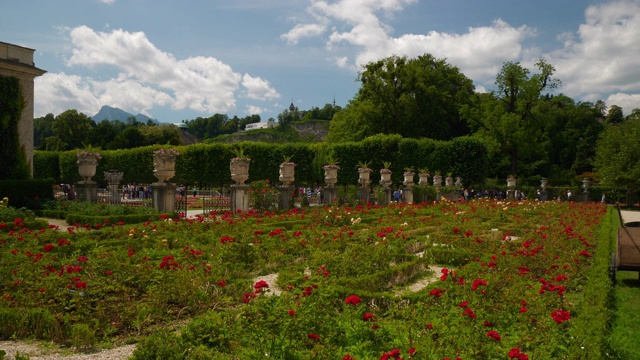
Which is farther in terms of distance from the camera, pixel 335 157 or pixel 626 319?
pixel 335 157

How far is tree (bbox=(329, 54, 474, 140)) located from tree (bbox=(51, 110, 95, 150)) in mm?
35073

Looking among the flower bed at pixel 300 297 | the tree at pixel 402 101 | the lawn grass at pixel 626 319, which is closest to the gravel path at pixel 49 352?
the flower bed at pixel 300 297

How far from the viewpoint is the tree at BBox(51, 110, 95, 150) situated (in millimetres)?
60031

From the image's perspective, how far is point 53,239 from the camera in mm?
8742

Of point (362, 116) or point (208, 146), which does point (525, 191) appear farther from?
point (208, 146)

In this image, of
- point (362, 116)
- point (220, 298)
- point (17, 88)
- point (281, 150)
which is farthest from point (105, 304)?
point (362, 116)

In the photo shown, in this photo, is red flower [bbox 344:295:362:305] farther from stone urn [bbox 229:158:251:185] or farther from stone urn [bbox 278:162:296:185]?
stone urn [bbox 278:162:296:185]

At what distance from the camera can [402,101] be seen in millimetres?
41594

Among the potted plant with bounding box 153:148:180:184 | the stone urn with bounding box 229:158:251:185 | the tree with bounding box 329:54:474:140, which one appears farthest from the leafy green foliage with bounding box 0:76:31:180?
the tree with bounding box 329:54:474:140

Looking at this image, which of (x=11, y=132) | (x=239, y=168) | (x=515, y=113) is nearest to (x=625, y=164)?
(x=515, y=113)

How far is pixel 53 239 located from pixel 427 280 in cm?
623

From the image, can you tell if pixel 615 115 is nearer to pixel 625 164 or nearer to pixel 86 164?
pixel 625 164

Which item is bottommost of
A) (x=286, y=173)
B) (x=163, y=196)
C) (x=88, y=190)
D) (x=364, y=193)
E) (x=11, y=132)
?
(x=364, y=193)

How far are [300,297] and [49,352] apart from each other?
2.17 m
